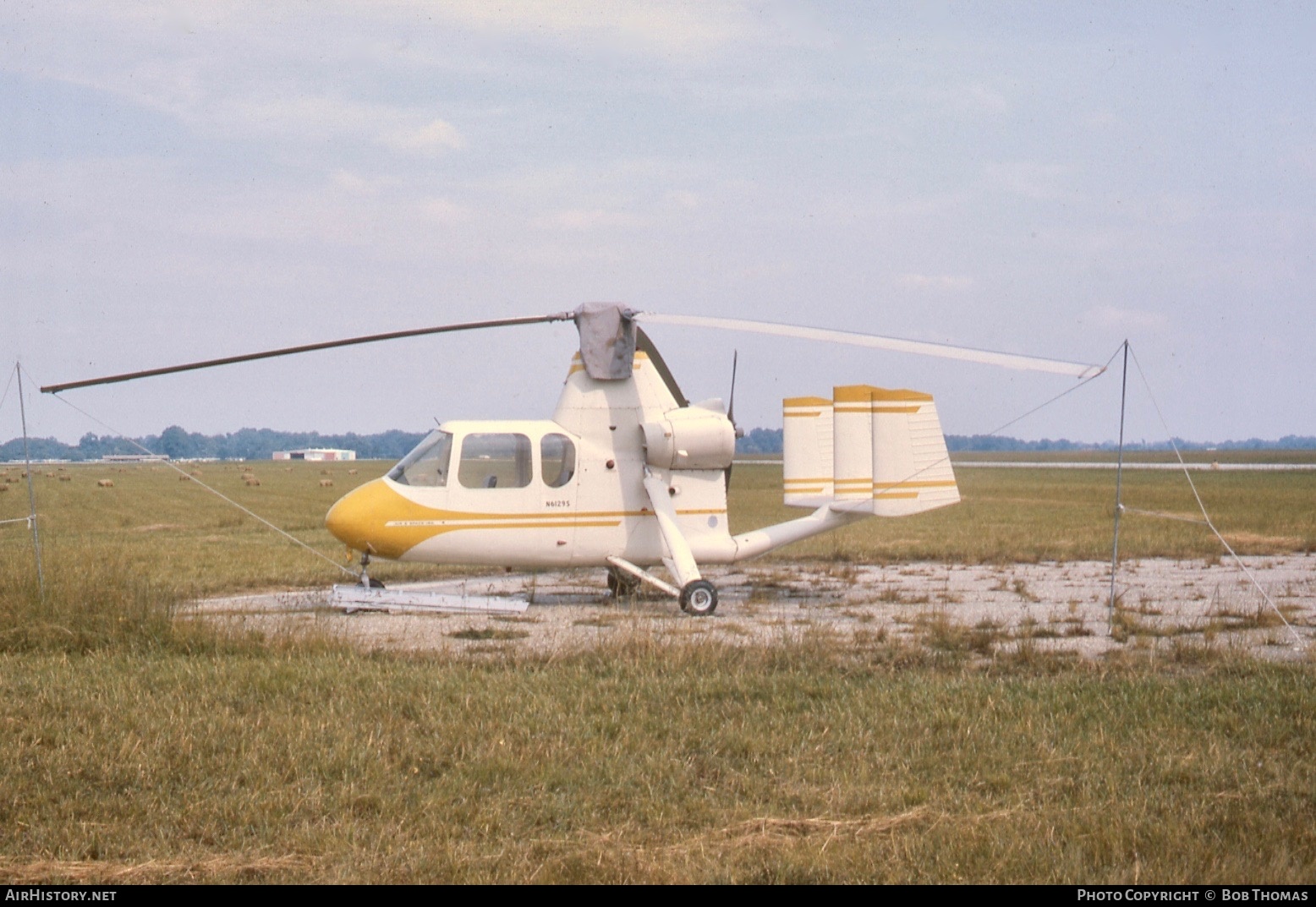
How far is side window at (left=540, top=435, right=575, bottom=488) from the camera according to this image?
13445mm

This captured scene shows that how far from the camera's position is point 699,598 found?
12797 millimetres


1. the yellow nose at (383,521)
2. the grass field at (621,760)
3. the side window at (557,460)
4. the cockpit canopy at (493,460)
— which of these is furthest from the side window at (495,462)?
the grass field at (621,760)

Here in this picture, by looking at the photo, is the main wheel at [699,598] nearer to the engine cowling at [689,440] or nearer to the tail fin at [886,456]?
the engine cowling at [689,440]

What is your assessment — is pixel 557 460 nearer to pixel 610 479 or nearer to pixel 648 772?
pixel 610 479

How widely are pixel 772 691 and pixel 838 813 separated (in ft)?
7.79

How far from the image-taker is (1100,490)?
5138cm

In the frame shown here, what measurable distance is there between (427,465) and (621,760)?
304 inches

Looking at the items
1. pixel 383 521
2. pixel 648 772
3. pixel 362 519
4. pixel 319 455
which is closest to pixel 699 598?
pixel 383 521

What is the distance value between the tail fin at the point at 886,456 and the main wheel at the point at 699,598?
204 centimetres

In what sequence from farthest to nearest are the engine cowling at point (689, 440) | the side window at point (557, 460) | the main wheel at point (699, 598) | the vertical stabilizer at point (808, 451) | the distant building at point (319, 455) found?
the distant building at point (319, 455), the vertical stabilizer at point (808, 451), the side window at point (557, 460), the engine cowling at point (689, 440), the main wheel at point (699, 598)

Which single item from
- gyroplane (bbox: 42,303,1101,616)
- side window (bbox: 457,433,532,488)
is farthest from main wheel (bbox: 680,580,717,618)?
side window (bbox: 457,433,532,488)

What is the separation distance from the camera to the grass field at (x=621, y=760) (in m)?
4.90
